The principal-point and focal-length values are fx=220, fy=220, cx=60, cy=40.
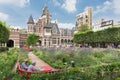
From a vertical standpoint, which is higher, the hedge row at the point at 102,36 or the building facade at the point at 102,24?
the building facade at the point at 102,24

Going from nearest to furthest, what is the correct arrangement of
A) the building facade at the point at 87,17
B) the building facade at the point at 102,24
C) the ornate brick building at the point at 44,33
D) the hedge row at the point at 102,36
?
the hedge row at the point at 102,36 → the ornate brick building at the point at 44,33 → the building facade at the point at 102,24 → the building facade at the point at 87,17

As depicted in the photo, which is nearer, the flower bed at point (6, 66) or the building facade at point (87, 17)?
the flower bed at point (6, 66)

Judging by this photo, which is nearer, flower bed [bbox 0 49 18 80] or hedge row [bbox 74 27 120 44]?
flower bed [bbox 0 49 18 80]

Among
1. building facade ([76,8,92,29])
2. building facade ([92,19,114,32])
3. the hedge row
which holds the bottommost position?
the hedge row

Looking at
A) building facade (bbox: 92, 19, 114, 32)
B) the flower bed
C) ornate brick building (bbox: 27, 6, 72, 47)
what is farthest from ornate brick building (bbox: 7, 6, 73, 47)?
the flower bed

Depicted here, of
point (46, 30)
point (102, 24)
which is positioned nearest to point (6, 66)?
point (46, 30)

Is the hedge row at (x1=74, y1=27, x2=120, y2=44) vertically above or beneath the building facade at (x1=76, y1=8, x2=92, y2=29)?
beneath

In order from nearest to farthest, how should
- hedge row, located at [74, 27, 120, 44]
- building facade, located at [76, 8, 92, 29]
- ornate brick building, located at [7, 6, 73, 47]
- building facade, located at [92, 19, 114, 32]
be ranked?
hedge row, located at [74, 27, 120, 44] → ornate brick building, located at [7, 6, 73, 47] → building facade, located at [92, 19, 114, 32] → building facade, located at [76, 8, 92, 29]

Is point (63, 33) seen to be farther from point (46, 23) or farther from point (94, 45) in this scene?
point (94, 45)

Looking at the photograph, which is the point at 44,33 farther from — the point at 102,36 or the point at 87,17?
the point at 102,36

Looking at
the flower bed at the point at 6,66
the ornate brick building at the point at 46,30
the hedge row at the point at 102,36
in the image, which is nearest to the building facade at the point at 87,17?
the ornate brick building at the point at 46,30

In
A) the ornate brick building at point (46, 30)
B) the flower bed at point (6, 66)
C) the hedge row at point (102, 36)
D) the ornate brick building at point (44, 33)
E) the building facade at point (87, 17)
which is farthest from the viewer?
the building facade at point (87, 17)

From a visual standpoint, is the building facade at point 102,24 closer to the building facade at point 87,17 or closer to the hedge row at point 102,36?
the building facade at point 87,17

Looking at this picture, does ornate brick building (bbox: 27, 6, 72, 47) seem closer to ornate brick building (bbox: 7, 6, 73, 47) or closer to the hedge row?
ornate brick building (bbox: 7, 6, 73, 47)
